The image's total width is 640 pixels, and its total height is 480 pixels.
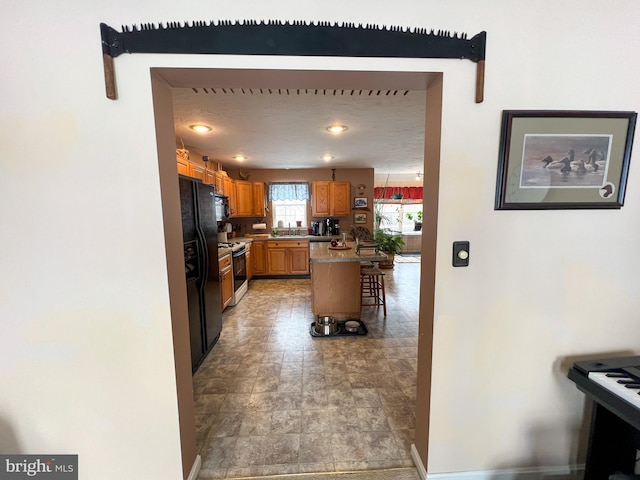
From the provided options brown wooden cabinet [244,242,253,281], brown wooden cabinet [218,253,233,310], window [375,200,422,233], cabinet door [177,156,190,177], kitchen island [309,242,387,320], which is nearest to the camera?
cabinet door [177,156,190,177]

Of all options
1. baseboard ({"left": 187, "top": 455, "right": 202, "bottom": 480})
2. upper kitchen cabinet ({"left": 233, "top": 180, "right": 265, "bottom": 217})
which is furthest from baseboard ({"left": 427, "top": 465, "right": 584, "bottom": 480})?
upper kitchen cabinet ({"left": 233, "top": 180, "right": 265, "bottom": 217})

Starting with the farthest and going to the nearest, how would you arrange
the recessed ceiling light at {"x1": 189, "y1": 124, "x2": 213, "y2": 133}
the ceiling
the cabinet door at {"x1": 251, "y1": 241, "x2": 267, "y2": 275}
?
the cabinet door at {"x1": 251, "y1": 241, "x2": 267, "y2": 275}, the recessed ceiling light at {"x1": 189, "y1": 124, "x2": 213, "y2": 133}, the ceiling

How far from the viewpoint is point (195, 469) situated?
1379 mm

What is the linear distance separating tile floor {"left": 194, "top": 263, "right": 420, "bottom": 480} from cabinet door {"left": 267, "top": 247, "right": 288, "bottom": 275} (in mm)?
2076

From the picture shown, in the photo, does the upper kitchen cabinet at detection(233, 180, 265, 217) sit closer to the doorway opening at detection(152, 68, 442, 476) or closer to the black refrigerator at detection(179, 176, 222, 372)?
the black refrigerator at detection(179, 176, 222, 372)

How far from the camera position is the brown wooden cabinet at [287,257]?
5445mm

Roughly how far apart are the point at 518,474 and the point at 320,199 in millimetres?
4965

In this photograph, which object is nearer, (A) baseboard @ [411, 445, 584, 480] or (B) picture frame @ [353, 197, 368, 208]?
(A) baseboard @ [411, 445, 584, 480]

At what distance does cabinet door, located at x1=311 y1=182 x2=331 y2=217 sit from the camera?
5648 millimetres

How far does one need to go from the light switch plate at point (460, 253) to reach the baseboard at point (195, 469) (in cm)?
174

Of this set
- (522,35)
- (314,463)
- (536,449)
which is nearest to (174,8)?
(522,35)

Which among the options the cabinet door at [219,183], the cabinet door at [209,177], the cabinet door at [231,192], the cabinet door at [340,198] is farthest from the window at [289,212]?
the cabinet door at [209,177]

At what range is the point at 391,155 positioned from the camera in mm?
4469

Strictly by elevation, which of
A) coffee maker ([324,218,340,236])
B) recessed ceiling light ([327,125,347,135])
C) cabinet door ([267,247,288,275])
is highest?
recessed ceiling light ([327,125,347,135])
